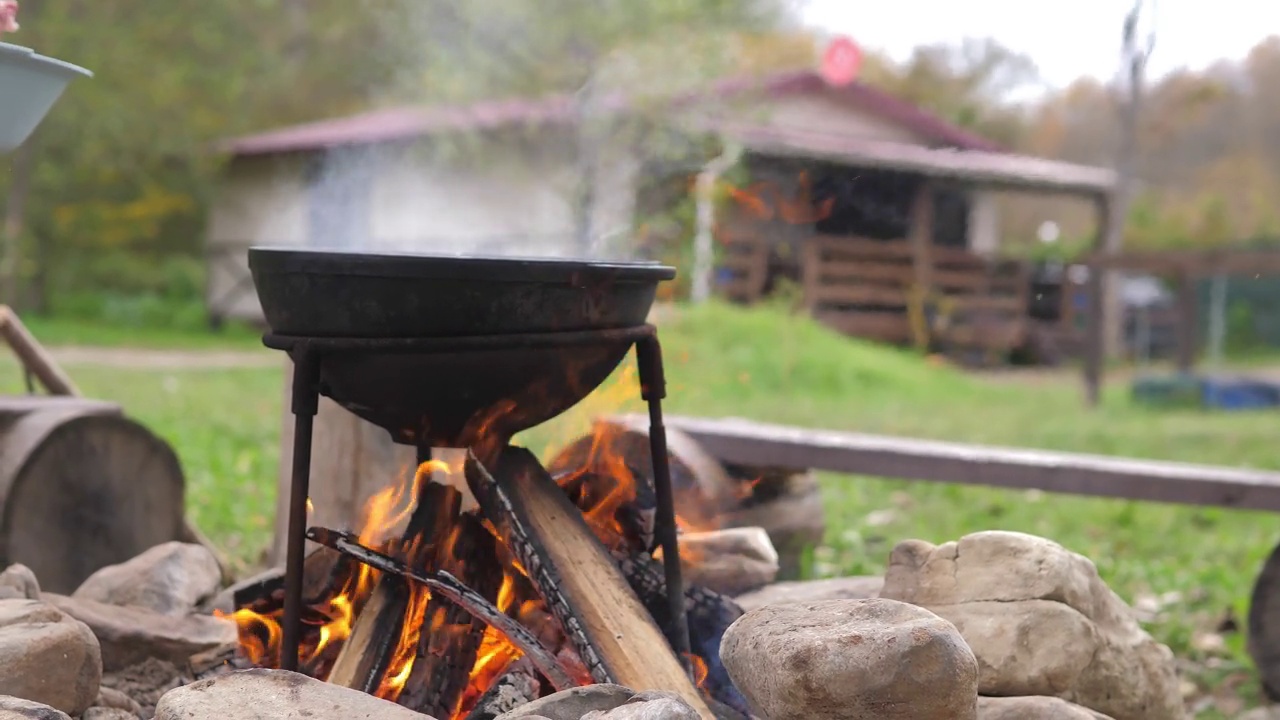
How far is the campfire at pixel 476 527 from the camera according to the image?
2.31 metres

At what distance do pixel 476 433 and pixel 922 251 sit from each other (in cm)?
1656

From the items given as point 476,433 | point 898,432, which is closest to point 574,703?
point 476,433

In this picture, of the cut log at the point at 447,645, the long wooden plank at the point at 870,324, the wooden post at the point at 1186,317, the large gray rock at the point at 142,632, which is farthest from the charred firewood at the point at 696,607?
the long wooden plank at the point at 870,324

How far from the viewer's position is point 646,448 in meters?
4.10

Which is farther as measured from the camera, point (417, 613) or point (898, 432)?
point (898, 432)

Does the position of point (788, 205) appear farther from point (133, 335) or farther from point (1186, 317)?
point (133, 335)

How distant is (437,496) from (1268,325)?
23.0m

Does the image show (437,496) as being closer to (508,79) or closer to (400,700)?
(400,700)

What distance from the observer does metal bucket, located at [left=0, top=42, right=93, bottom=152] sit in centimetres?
244

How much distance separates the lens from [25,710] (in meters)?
2.06

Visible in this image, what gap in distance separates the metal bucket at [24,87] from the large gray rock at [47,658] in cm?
98

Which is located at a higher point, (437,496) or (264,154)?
(264,154)

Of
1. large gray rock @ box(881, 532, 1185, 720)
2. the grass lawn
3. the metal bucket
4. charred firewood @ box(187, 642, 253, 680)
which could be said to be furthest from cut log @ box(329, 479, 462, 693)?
the grass lawn

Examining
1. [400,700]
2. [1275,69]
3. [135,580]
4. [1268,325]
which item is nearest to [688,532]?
[400,700]
